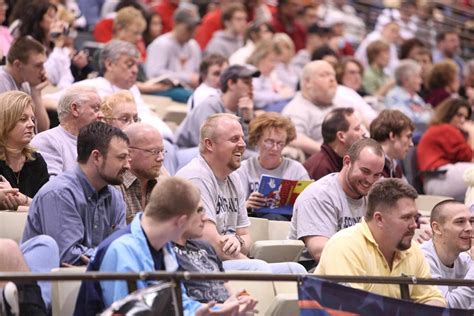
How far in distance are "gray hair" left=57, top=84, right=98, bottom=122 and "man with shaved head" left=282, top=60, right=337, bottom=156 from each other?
9.97 ft

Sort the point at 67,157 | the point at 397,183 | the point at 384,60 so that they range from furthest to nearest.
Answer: the point at 384,60, the point at 67,157, the point at 397,183

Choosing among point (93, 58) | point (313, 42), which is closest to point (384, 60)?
point (313, 42)

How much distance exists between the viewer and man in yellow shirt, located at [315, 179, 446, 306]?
6023 millimetres

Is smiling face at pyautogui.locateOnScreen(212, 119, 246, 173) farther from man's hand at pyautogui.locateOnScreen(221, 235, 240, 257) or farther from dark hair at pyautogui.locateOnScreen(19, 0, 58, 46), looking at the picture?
dark hair at pyautogui.locateOnScreen(19, 0, 58, 46)

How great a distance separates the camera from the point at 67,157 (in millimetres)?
7363

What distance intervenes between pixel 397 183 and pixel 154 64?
21.1 ft

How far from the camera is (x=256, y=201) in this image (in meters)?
8.08

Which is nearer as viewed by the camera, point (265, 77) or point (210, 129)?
point (210, 129)

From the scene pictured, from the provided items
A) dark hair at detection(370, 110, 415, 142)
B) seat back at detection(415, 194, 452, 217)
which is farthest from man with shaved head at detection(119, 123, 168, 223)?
seat back at detection(415, 194, 452, 217)

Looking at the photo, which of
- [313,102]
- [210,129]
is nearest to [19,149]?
[210,129]

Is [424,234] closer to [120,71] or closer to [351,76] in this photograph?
[120,71]

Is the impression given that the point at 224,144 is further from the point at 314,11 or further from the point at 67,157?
the point at 314,11

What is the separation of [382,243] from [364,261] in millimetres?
164

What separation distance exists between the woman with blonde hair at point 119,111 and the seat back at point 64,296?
99.7 inches
